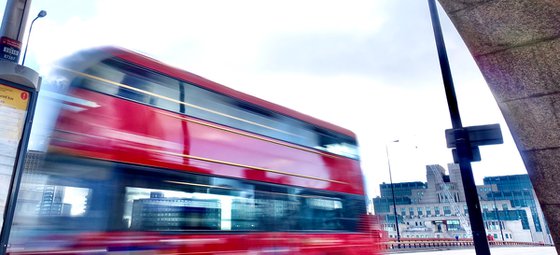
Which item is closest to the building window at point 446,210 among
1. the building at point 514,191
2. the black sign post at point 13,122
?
the building at point 514,191

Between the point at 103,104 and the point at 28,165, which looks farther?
the point at 103,104

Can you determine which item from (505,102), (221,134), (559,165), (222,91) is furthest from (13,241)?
(559,165)

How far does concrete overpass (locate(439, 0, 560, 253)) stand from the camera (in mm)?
3109

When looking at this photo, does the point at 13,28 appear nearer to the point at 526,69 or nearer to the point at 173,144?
the point at 173,144

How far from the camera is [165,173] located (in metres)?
4.73

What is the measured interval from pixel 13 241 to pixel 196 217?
2.10 metres

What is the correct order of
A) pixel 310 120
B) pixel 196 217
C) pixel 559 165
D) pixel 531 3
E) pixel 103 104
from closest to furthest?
pixel 531 3 → pixel 559 165 → pixel 103 104 → pixel 196 217 → pixel 310 120

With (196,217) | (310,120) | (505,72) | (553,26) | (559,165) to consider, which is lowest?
(196,217)

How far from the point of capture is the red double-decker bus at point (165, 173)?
3920 millimetres

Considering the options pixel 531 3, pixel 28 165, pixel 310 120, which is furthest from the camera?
pixel 310 120

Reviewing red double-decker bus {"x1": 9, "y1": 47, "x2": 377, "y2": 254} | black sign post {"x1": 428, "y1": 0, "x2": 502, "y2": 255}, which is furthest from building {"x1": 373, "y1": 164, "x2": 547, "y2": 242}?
black sign post {"x1": 428, "y1": 0, "x2": 502, "y2": 255}

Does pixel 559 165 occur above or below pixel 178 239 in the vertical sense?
above

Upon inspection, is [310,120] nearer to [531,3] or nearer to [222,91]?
[222,91]

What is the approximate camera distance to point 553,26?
9.90 feet
